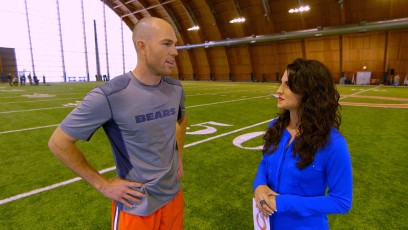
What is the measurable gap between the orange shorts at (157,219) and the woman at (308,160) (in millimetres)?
707

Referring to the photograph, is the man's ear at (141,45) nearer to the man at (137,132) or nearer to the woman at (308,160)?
the man at (137,132)

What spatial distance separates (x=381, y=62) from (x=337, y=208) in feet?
104

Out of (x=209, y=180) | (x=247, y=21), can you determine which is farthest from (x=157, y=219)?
(x=247, y=21)

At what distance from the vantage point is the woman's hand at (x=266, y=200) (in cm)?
173

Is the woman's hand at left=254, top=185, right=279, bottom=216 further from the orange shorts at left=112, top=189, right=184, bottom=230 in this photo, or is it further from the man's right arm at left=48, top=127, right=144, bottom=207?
the man's right arm at left=48, top=127, right=144, bottom=207

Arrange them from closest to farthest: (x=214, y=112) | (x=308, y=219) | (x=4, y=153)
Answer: (x=308, y=219), (x=4, y=153), (x=214, y=112)

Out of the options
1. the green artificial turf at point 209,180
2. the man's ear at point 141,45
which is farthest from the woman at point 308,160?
the green artificial turf at point 209,180

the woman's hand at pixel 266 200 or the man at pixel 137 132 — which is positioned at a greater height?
the man at pixel 137 132

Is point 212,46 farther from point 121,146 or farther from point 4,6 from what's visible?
point 121,146

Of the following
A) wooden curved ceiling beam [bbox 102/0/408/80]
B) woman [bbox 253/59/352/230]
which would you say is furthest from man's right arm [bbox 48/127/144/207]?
wooden curved ceiling beam [bbox 102/0/408/80]

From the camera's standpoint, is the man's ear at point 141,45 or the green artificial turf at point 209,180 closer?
the man's ear at point 141,45

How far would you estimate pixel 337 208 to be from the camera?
5.26 feet

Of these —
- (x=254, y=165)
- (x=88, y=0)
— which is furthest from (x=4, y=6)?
(x=254, y=165)

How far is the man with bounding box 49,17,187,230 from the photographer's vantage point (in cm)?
168
